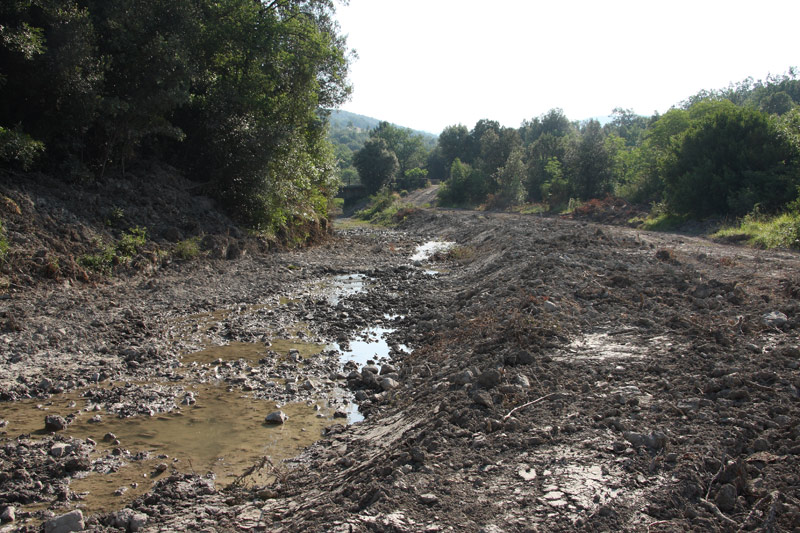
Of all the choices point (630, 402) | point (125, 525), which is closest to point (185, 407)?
point (125, 525)

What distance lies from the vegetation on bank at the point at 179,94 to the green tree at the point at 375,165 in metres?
43.8

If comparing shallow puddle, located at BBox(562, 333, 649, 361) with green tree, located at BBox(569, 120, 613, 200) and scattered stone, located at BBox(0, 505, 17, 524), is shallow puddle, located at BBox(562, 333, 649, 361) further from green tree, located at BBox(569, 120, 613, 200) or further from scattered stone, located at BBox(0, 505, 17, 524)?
green tree, located at BBox(569, 120, 613, 200)

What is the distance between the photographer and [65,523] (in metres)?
3.46

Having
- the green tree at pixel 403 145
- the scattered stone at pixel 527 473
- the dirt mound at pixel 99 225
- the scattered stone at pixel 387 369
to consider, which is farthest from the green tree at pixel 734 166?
the green tree at pixel 403 145

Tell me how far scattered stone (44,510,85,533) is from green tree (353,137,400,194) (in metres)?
65.1

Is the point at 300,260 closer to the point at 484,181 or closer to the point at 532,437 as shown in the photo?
the point at 532,437

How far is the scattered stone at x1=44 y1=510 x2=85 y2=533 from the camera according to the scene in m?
3.43

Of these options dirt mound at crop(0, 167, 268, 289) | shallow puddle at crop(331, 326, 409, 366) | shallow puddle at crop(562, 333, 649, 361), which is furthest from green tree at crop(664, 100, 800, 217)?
dirt mound at crop(0, 167, 268, 289)

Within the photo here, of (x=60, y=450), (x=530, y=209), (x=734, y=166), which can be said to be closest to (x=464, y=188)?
(x=530, y=209)

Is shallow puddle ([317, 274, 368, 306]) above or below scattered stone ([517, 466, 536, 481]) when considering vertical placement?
below

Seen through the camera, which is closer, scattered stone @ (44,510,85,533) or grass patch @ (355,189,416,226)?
scattered stone @ (44,510,85,533)

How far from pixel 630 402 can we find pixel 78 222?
11.5 meters

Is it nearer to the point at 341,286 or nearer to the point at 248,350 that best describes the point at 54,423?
the point at 248,350

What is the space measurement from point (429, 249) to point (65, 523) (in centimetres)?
2146
